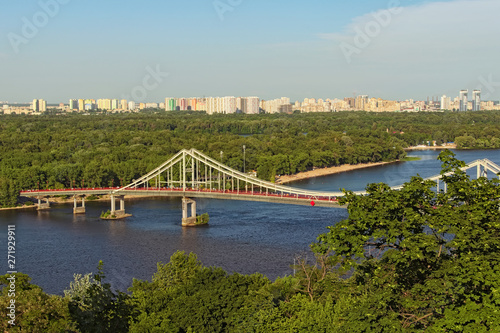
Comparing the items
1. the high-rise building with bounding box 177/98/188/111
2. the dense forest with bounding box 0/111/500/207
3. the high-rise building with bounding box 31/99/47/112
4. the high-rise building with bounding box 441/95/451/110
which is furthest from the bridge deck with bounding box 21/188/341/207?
the high-rise building with bounding box 441/95/451/110

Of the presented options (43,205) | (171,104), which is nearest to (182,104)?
(171,104)

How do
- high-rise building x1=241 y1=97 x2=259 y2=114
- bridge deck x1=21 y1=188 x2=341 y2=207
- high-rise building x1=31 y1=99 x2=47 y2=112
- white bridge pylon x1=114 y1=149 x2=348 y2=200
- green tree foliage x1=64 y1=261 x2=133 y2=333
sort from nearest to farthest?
green tree foliage x1=64 y1=261 x2=133 y2=333, bridge deck x1=21 y1=188 x2=341 y2=207, white bridge pylon x1=114 y1=149 x2=348 y2=200, high-rise building x1=241 y1=97 x2=259 y2=114, high-rise building x1=31 y1=99 x2=47 y2=112

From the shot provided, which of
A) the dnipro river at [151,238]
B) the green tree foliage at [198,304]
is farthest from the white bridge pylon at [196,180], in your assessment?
the green tree foliage at [198,304]

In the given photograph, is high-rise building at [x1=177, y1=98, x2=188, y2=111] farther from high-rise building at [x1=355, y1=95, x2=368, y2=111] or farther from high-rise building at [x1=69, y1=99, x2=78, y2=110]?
high-rise building at [x1=355, y1=95, x2=368, y2=111]

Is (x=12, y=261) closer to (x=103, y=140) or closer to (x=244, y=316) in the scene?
(x=244, y=316)

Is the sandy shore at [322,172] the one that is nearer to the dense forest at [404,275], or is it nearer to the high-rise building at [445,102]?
the dense forest at [404,275]

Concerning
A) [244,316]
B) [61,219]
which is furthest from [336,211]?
[244,316]
